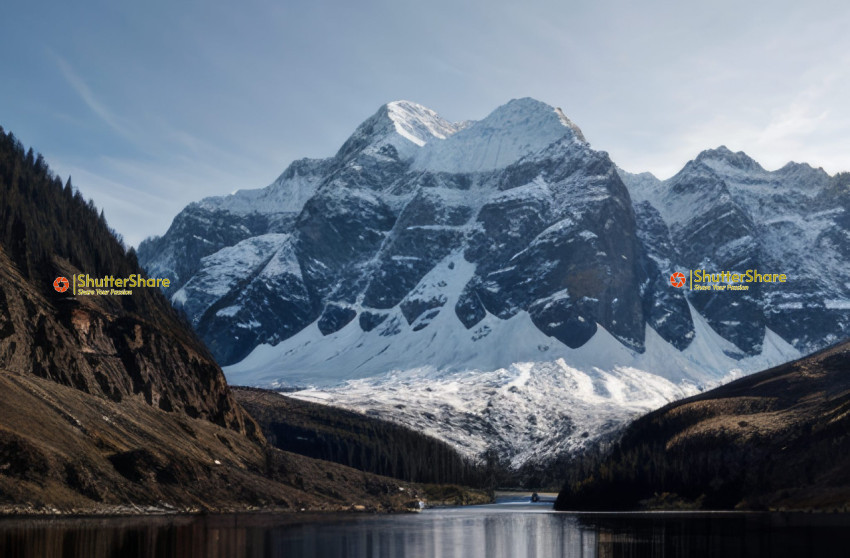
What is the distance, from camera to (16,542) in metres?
123

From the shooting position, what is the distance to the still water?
127m

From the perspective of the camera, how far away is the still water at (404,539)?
12731 cm

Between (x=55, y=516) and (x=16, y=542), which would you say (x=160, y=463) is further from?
(x=16, y=542)

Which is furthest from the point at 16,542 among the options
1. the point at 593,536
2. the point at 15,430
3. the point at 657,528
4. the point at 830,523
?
the point at 830,523

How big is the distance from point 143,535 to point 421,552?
1467 inches

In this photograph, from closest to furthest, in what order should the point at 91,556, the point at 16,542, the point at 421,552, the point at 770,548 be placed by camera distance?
1. the point at 91,556
2. the point at 16,542
3. the point at 770,548
4. the point at 421,552

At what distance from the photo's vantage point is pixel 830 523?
168000mm

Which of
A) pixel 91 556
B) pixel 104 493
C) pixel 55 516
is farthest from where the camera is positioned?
pixel 104 493

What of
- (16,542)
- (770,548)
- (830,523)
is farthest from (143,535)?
(830,523)

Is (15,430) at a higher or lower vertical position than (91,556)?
higher

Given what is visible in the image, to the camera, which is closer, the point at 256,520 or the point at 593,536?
the point at 593,536

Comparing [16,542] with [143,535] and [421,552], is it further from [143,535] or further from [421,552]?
[421,552]

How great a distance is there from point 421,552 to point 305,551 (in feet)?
56.0

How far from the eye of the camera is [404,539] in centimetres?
16762
